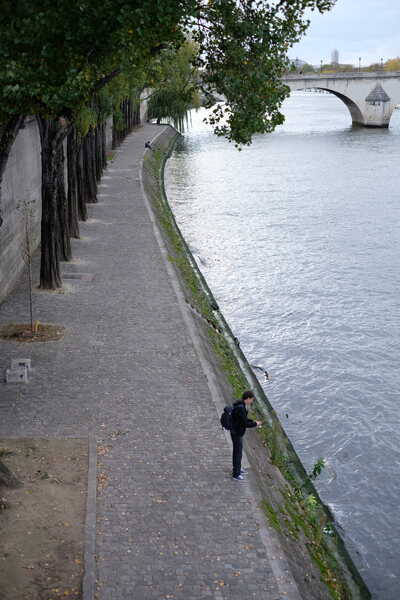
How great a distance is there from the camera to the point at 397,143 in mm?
73688

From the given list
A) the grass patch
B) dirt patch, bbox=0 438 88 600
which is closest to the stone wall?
dirt patch, bbox=0 438 88 600

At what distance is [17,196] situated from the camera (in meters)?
22.4

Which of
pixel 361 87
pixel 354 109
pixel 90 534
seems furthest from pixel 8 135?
pixel 354 109

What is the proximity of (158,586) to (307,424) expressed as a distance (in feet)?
31.6

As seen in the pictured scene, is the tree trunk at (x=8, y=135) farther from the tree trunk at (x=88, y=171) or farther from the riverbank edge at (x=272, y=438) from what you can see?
the tree trunk at (x=88, y=171)

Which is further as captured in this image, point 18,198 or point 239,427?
point 18,198

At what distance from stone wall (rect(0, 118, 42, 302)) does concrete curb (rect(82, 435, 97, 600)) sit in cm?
900

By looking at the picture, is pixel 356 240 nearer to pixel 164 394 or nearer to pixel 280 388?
pixel 280 388

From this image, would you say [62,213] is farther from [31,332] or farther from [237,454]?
[237,454]

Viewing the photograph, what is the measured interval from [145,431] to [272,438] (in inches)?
130

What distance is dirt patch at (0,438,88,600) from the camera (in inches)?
344

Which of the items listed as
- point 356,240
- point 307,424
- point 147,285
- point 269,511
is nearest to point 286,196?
point 356,240

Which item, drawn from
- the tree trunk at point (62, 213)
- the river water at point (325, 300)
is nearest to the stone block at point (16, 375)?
the river water at point (325, 300)

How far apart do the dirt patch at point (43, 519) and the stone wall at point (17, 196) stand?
337 inches
